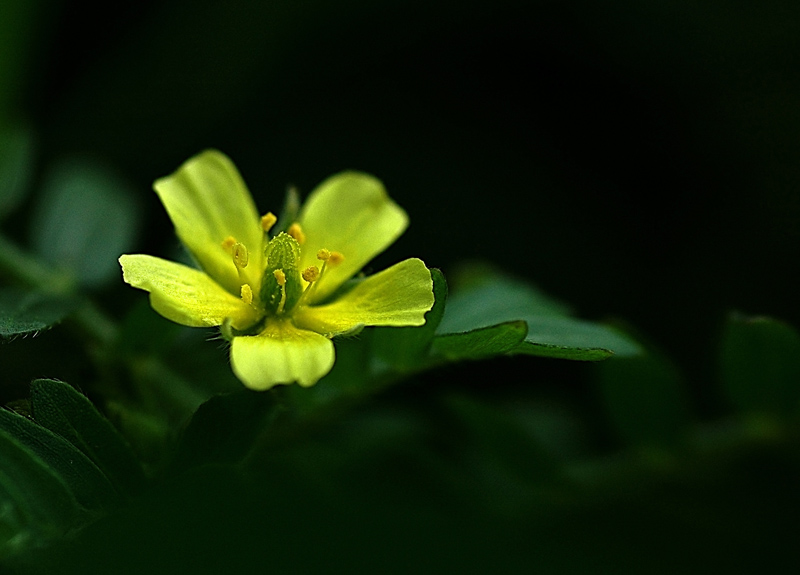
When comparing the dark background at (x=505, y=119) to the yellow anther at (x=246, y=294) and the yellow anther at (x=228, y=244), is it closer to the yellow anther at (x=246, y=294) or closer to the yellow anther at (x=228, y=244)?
the yellow anther at (x=228, y=244)

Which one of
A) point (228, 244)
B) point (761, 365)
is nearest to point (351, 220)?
point (228, 244)

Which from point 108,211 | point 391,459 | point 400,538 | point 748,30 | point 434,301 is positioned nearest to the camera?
point 400,538

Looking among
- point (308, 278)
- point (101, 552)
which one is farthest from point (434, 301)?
point (101, 552)

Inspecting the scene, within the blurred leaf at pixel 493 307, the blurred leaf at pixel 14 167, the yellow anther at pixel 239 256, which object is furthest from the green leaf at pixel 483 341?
the blurred leaf at pixel 14 167

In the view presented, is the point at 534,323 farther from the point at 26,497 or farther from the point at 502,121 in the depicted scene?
the point at 502,121

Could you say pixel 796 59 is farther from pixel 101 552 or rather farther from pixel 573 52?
pixel 101 552

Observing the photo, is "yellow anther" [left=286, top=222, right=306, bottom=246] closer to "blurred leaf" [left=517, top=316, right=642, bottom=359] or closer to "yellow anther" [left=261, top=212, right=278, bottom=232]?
"yellow anther" [left=261, top=212, right=278, bottom=232]
